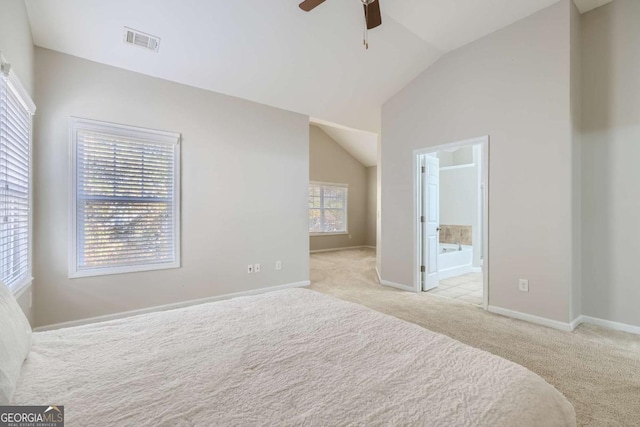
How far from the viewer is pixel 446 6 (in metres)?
3.11

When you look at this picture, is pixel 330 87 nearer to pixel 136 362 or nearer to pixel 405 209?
pixel 405 209

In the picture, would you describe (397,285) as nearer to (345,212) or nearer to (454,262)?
(454,262)

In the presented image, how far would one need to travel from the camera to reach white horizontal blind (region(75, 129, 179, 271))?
9.73ft

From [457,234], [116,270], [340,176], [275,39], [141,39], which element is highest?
[275,39]

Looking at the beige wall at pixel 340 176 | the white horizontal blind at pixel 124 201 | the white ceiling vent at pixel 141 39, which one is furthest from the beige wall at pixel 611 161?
the beige wall at pixel 340 176

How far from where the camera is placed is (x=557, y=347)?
2.54 metres

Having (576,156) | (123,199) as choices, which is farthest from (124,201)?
(576,156)

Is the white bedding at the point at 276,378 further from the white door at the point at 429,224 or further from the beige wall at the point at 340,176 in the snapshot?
the beige wall at the point at 340,176

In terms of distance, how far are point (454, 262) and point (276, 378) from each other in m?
5.05

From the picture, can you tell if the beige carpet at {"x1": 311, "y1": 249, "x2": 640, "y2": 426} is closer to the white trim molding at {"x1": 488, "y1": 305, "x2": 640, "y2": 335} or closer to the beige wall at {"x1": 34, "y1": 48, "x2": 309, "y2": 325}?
the white trim molding at {"x1": 488, "y1": 305, "x2": 640, "y2": 335}

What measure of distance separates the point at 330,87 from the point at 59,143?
10.1 ft

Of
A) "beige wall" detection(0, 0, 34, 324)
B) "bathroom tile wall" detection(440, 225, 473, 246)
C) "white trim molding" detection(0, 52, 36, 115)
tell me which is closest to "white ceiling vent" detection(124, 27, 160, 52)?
"beige wall" detection(0, 0, 34, 324)

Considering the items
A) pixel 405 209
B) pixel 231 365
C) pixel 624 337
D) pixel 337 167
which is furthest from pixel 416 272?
pixel 337 167

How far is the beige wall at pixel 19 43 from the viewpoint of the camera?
76.5 inches
